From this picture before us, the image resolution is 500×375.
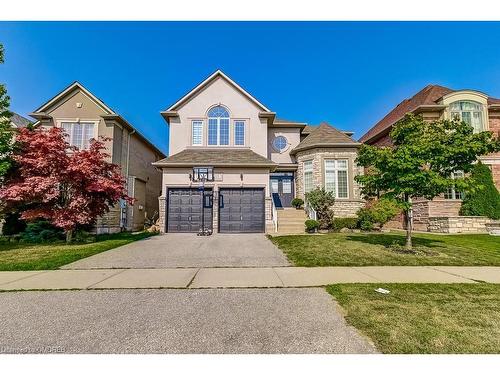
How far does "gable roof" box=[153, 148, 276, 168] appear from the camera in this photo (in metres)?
16.4

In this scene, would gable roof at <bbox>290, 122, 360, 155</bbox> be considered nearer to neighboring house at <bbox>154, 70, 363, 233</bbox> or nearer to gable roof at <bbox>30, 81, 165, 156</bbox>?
neighboring house at <bbox>154, 70, 363, 233</bbox>

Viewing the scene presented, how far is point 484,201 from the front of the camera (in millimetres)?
16047

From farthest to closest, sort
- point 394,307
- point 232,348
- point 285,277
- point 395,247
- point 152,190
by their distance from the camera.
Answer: point 152,190 < point 395,247 < point 285,277 < point 394,307 < point 232,348

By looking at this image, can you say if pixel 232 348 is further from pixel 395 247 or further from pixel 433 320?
pixel 395 247

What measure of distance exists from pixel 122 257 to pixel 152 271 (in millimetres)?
2425

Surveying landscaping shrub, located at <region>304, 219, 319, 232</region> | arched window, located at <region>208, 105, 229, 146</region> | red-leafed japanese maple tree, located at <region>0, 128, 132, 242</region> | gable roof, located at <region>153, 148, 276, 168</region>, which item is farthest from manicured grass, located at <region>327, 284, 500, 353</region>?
arched window, located at <region>208, 105, 229, 146</region>

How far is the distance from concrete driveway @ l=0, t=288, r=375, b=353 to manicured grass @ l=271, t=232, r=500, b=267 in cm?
349

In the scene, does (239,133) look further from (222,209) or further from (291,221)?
(291,221)

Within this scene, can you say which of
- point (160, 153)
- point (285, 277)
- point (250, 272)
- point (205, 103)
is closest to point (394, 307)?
point (285, 277)

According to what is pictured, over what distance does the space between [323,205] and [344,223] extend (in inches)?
64.3

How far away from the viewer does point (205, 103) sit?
1864cm

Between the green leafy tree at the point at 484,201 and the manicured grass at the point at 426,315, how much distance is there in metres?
13.5

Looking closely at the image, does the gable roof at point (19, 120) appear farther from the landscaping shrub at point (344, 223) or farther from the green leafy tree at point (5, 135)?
the landscaping shrub at point (344, 223)

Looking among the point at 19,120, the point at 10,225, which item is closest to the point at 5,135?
the point at 10,225
